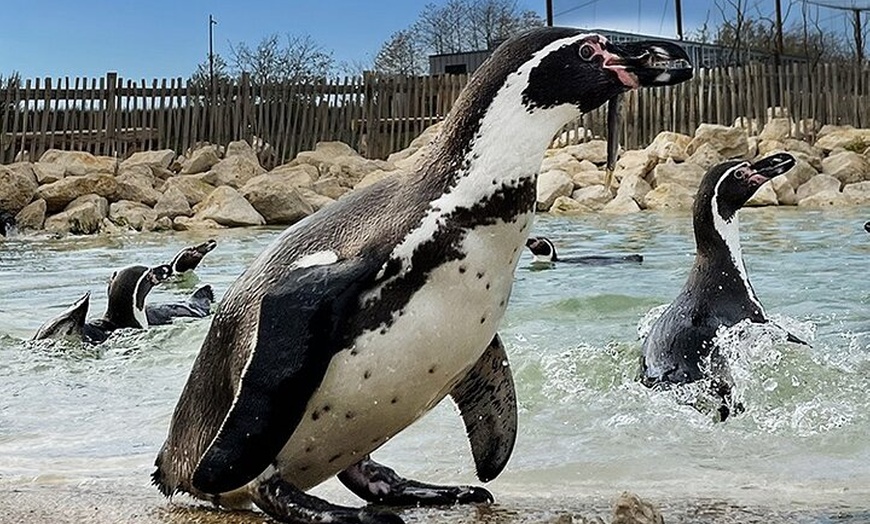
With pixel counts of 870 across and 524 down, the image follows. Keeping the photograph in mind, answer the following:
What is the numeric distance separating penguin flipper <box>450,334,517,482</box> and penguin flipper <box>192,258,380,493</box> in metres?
0.48

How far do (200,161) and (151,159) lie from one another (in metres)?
0.79

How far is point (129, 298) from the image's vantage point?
720 cm

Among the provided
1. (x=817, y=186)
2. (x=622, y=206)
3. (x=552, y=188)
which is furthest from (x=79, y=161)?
(x=817, y=186)

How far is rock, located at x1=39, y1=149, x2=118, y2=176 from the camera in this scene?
18547mm

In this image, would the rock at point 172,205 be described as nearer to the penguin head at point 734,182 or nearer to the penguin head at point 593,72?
the penguin head at point 734,182

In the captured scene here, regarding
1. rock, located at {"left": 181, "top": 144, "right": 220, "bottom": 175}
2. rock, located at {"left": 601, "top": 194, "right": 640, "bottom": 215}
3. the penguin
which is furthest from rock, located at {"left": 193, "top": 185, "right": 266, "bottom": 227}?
the penguin

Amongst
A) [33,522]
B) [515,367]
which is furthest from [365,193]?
[515,367]

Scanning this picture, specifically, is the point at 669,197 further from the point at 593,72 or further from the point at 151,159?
the point at 593,72

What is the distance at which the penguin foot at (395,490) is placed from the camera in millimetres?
2490

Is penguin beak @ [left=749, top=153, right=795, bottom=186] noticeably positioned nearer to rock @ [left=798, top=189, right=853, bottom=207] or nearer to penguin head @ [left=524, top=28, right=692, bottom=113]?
penguin head @ [left=524, top=28, right=692, bottom=113]

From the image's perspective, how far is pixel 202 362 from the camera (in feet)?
7.86

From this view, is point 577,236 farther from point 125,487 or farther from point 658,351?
point 125,487

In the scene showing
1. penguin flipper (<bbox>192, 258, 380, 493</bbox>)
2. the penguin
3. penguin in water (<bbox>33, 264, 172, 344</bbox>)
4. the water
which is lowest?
the water

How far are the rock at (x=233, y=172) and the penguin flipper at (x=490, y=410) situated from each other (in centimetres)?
1648
